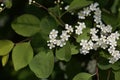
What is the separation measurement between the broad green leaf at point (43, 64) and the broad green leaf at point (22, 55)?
29 millimetres

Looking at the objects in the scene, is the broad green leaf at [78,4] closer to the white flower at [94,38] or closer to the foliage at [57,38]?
the foliage at [57,38]

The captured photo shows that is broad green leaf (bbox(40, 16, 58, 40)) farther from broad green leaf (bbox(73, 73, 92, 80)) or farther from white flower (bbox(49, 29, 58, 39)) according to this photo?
broad green leaf (bbox(73, 73, 92, 80))

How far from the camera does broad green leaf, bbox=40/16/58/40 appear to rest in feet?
4.53

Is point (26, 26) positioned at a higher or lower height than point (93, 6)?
lower

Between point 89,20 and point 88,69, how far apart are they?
1.24ft

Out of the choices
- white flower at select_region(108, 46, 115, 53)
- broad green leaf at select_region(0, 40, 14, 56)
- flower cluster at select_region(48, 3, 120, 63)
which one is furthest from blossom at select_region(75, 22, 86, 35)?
broad green leaf at select_region(0, 40, 14, 56)

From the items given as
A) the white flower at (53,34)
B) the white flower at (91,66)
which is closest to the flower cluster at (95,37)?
the white flower at (53,34)

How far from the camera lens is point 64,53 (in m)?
1.37

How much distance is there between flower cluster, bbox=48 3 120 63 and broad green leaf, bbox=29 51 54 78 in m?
0.05

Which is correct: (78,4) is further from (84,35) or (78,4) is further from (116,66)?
(116,66)

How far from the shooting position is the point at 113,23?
139cm

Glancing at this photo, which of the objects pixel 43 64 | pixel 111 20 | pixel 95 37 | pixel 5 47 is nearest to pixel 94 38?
pixel 95 37

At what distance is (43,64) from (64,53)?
10 centimetres

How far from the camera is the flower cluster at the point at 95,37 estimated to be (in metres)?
1.35
